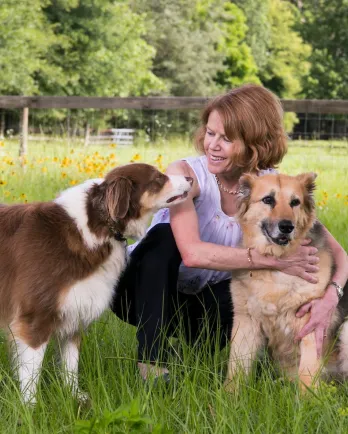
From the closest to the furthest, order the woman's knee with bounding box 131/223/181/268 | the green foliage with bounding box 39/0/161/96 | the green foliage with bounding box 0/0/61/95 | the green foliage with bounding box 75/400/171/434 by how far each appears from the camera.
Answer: the green foliage with bounding box 75/400/171/434 < the woman's knee with bounding box 131/223/181/268 < the green foliage with bounding box 0/0/61/95 < the green foliage with bounding box 39/0/161/96

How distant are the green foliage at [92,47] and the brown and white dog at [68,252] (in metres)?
29.0

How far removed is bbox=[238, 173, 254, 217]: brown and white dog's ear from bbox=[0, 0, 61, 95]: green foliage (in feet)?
84.9

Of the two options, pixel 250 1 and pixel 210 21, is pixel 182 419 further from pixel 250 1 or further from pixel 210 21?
pixel 250 1

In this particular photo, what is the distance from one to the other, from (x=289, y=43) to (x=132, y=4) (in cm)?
1981

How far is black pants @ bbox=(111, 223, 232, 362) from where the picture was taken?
3691 mm

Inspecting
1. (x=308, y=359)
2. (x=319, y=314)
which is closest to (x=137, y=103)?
(x=319, y=314)

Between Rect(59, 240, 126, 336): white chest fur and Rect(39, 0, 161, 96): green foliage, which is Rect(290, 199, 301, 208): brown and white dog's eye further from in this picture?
Rect(39, 0, 161, 96): green foliage

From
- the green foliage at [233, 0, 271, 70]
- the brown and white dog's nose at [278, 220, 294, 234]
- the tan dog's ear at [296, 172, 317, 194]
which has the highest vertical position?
the green foliage at [233, 0, 271, 70]

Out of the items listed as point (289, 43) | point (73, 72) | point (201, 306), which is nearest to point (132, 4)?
point (73, 72)

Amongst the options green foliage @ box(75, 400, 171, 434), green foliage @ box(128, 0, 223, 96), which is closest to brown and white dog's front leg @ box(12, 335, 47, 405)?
green foliage @ box(75, 400, 171, 434)

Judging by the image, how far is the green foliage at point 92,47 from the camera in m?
33.0

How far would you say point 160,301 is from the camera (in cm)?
376

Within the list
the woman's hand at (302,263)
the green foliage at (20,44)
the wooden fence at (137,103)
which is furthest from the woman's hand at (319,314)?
the green foliage at (20,44)

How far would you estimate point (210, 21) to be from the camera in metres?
50.1
